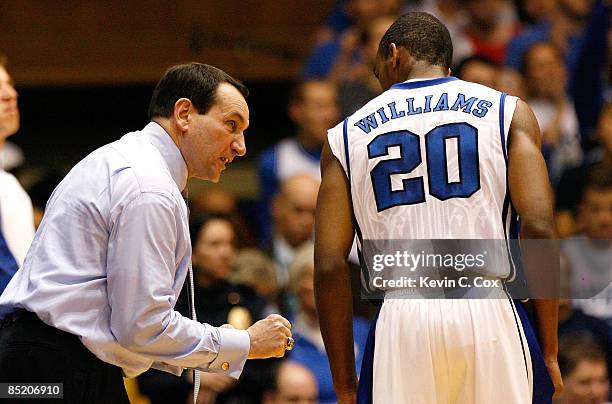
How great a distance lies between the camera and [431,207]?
402 centimetres

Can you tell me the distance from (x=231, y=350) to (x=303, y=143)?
3.92 metres

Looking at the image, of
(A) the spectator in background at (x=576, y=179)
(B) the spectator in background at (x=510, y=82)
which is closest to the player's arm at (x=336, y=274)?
(A) the spectator in background at (x=576, y=179)

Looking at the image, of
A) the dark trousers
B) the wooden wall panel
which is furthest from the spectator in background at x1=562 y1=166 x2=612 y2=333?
the wooden wall panel

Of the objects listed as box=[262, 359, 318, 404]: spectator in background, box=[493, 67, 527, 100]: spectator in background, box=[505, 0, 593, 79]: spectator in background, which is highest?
box=[505, 0, 593, 79]: spectator in background

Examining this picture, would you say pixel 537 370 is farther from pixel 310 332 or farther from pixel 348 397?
pixel 310 332

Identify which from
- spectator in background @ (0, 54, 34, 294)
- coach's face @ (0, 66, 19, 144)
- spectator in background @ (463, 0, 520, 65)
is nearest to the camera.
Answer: spectator in background @ (0, 54, 34, 294)

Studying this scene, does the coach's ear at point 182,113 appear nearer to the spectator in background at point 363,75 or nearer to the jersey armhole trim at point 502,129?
the jersey armhole trim at point 502,129

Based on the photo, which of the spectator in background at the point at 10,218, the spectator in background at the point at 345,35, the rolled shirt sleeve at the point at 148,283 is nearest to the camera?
the rolled shirt sleeve at the point at 148,283

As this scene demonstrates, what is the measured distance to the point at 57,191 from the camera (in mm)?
3570

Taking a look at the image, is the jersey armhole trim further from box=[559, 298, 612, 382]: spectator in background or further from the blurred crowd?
box=[559, 298, 612, 382]: spectator in background

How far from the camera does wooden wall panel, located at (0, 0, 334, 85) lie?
364 inches

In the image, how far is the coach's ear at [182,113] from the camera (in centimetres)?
371

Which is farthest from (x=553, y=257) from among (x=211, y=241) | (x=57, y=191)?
(x=211, y=241)

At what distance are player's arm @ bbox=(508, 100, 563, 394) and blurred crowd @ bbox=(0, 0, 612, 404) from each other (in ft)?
4.84
